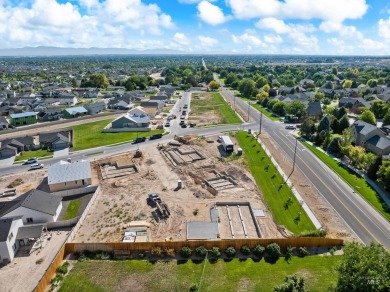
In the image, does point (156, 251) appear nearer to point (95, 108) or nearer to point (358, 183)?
point (358, 183)

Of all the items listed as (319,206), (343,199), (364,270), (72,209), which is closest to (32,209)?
(72,209)

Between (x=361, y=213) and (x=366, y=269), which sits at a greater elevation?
(x=366, y=269)

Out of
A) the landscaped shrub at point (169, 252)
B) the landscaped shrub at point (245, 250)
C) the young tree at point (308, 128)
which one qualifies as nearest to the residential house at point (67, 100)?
the young tree at point (308, 128)

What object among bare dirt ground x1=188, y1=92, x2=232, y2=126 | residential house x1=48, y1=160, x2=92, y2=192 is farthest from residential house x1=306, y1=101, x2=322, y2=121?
residential house x1=48, y1=160, x2=92, y2=192

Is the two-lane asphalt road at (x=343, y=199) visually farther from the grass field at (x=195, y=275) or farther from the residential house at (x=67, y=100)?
the residential house at (x=67, y=100)

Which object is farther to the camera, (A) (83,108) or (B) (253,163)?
(A) (83,108)

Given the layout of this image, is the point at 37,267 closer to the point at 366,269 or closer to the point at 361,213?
the point at 366,269

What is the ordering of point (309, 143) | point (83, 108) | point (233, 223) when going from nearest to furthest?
point (233, 223) → point (309, 143) → point (83, 108)

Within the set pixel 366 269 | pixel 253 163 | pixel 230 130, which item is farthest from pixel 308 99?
pixel 366 269
